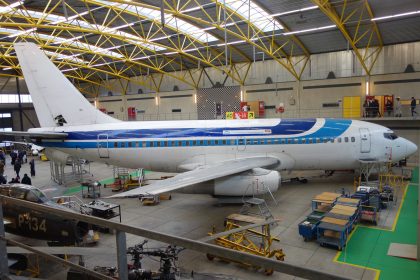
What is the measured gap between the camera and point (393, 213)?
1638cm

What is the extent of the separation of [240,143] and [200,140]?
2.71 m

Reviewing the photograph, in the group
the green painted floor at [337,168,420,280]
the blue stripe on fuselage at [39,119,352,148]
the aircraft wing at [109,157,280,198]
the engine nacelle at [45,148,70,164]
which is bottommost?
the green painted floor at [337,168,420,280]

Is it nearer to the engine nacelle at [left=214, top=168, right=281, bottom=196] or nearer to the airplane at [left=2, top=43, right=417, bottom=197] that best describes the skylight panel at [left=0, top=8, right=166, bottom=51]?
the airplane at [left=2, top=43, right=417, bottom=197]

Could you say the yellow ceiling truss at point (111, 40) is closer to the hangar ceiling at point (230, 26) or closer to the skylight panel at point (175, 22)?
the hangar ceiling at point (230, 26)

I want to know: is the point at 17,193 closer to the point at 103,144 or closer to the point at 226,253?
the point at 103,144

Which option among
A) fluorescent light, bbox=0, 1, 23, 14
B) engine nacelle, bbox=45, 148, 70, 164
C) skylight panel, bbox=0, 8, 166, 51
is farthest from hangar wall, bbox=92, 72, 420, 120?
fluorescent light, bbox=0, 1, 23, 14

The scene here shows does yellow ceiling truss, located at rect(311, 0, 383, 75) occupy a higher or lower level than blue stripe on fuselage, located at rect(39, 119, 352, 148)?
higher

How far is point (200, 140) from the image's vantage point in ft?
69.5

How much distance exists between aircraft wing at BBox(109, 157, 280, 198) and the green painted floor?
6340 millimetres

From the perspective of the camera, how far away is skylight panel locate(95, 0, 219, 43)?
97.6 feet

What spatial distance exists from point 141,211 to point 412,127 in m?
27.7

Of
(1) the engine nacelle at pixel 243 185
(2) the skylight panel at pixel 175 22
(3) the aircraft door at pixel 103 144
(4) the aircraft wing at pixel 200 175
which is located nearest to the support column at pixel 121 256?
(4) the aircraft wing at pixel 200 175

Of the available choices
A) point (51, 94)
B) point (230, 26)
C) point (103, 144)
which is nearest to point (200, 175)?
point (103, 144)

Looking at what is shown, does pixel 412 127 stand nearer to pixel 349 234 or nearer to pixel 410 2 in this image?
pixel 410 2
